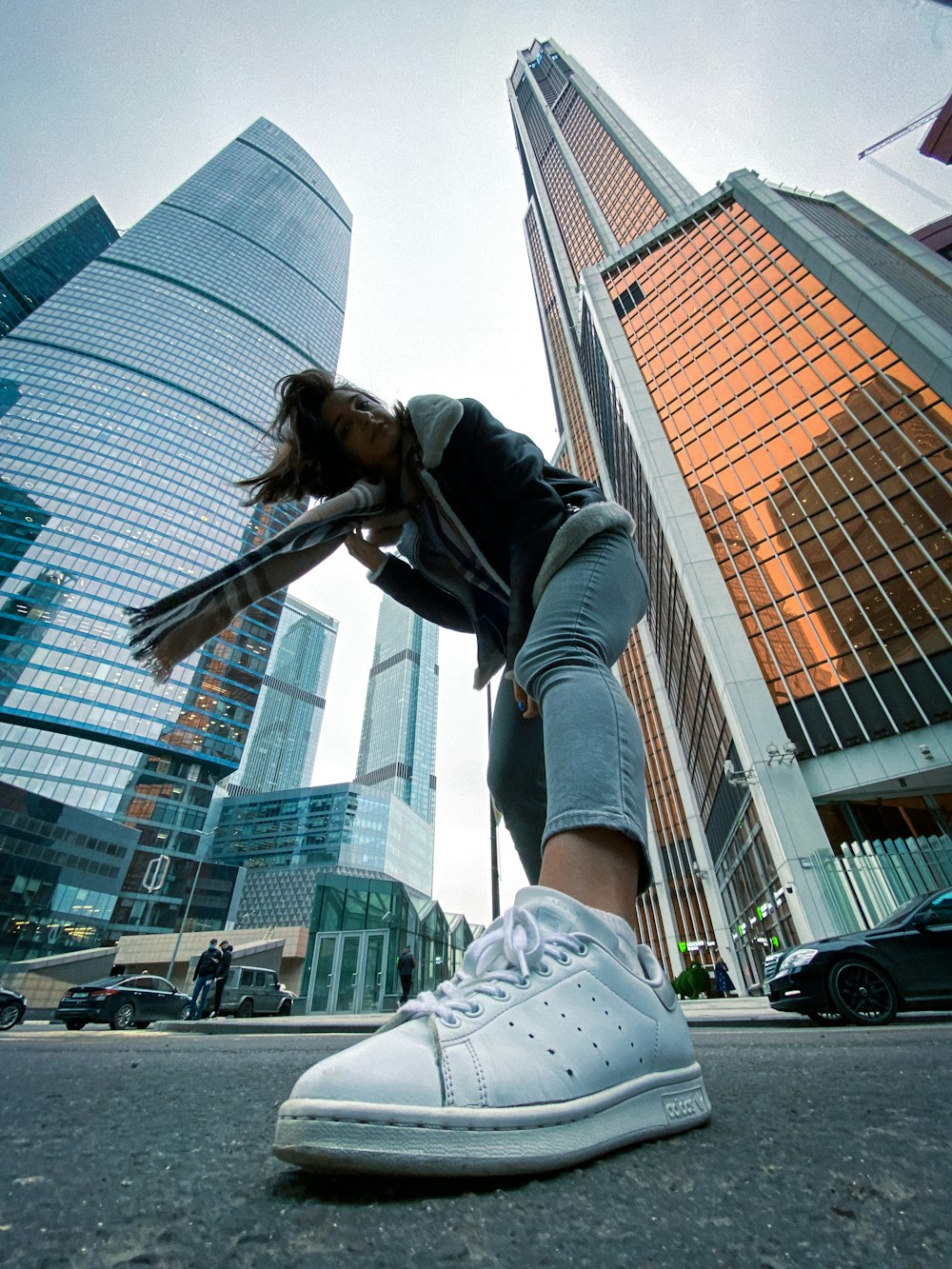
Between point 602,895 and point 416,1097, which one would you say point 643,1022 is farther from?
point 416,1097

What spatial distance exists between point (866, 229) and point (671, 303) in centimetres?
779

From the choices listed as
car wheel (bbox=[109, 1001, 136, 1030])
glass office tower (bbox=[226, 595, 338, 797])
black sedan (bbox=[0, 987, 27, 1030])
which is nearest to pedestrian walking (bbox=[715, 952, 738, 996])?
car wheel (bbox=[109, 1001, 136, 1030])

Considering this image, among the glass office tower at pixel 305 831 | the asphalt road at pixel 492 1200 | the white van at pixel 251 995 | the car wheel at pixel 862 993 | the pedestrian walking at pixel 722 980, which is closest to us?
the asphalt road at pixel 492 1200

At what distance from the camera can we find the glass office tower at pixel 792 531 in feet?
43.8

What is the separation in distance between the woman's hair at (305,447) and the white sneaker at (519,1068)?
5.87 ft

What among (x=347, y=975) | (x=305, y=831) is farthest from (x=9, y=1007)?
(x=305, y=831)

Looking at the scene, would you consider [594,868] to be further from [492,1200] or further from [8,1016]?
[8,1016]

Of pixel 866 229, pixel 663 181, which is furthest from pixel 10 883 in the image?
pixel 663 181

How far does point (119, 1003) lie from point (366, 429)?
1421cm

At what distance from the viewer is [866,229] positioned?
23.0 m

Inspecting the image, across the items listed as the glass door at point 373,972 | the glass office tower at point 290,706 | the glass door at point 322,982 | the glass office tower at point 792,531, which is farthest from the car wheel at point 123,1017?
the glass office tower at point 290,706

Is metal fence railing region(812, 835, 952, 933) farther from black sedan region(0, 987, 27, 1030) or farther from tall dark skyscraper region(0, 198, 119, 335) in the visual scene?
tall dark skyscraper region(0, 198, 119, 335)

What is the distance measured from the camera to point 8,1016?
29.8ft

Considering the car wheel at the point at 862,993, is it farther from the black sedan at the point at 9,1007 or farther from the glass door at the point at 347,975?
the glass door at the point at 347,975
